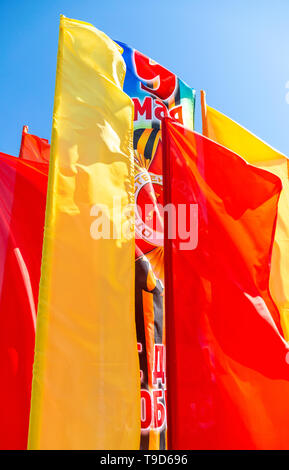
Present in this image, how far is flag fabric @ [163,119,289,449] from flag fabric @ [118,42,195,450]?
1.52 m

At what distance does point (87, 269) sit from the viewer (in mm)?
3990

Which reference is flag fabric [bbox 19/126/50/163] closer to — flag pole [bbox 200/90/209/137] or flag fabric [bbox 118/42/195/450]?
flag fabric [bbox 118/42/195/450]

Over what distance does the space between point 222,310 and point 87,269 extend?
1.44 m

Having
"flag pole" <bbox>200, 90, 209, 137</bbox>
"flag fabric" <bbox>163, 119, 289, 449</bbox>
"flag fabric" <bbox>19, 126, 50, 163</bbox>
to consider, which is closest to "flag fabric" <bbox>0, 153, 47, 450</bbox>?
"flag fabric" <bbox>19, 126, 50, 163</bbox>

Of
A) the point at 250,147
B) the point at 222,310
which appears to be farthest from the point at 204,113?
the point at 222,310

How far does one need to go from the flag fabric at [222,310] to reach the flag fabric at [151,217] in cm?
152

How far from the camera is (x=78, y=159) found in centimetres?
434

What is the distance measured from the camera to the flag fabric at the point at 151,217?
5.25 metres

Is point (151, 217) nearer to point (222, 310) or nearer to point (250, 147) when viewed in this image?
point (250, 147)

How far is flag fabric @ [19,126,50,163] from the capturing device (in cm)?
716

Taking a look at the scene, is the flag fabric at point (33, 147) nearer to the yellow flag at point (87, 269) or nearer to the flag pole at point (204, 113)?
the yellow flag at point (87, 269)

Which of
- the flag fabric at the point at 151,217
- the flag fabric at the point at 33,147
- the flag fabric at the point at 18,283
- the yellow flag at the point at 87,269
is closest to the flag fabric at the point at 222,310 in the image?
the yellow flag at the point at 87,269
